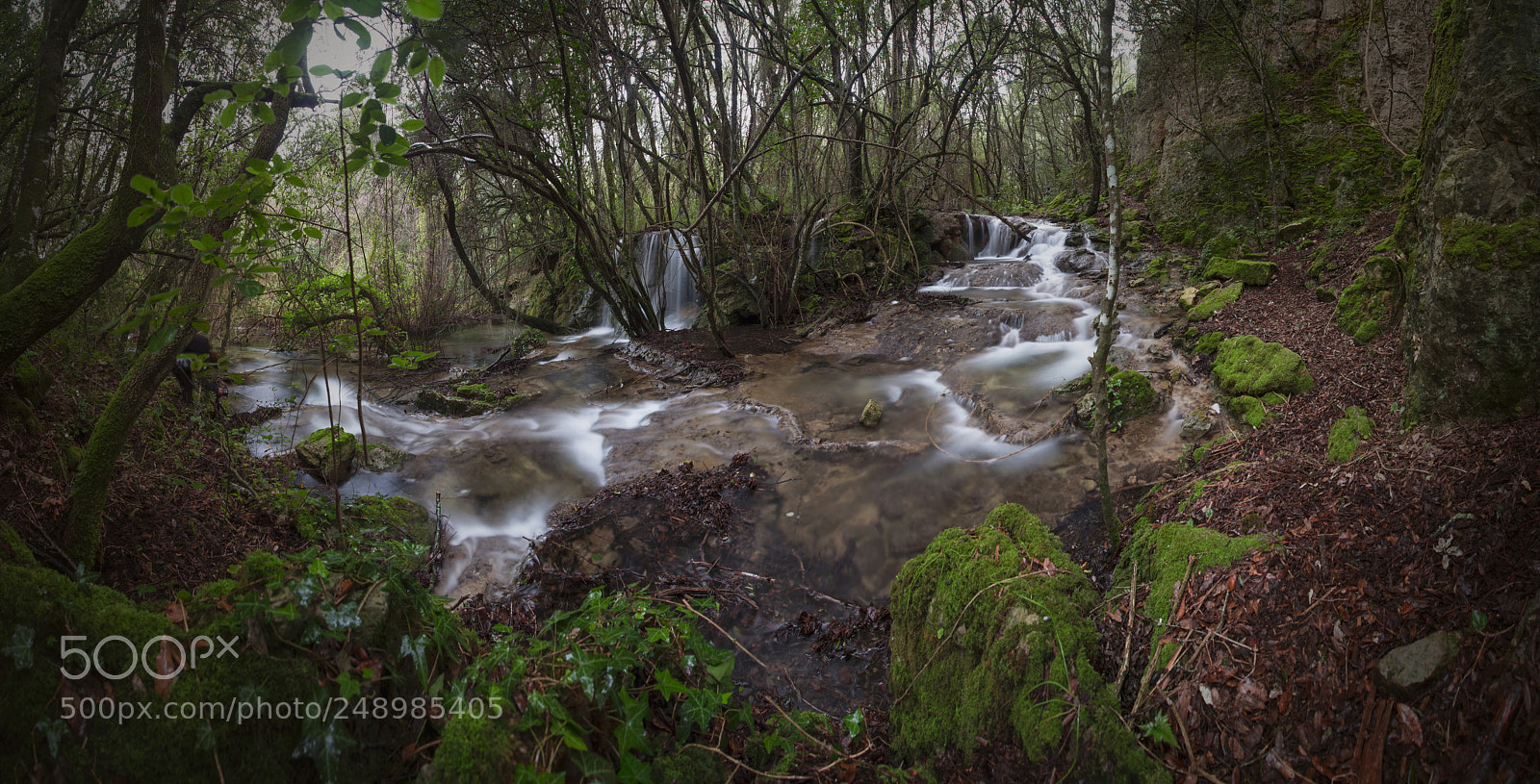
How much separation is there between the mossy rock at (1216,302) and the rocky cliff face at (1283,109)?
1895mm

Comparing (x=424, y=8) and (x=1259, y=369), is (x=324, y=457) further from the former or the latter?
(x=1259, y=369)

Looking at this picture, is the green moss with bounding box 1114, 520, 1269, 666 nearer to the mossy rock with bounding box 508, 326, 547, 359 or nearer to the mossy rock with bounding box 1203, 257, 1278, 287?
the mossy rock with bounding box 1203, 257, 1278, 287

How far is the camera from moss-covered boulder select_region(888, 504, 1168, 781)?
7.38 ft

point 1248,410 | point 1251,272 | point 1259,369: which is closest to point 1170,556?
point 1248,410

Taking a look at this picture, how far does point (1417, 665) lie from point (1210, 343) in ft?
17.8

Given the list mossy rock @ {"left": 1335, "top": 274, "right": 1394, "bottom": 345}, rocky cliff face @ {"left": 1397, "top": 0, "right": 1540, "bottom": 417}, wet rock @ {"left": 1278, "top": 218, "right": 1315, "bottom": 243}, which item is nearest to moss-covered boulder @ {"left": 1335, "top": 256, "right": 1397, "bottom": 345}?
mossy rock @ {"left": 1335, "top": 274, "right": 1394, "bottom": 345}

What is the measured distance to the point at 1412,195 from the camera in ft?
13.2

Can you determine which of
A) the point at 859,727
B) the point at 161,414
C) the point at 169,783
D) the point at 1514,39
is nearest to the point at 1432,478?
the point at 1514,39

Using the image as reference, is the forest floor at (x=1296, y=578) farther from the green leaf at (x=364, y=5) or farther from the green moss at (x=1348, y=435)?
the green leaf at (x=364, y=5)

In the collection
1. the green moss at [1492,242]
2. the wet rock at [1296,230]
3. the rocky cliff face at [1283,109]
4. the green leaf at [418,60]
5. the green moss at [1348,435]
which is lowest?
the green moss at [1348,435]

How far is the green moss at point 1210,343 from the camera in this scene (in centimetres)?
633

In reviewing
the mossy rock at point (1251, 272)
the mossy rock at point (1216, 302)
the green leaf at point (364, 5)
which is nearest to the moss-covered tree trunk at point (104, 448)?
the green leaf at point (364, 5)

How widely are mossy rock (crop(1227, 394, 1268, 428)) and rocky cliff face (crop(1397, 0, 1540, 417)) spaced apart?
4.61 feet

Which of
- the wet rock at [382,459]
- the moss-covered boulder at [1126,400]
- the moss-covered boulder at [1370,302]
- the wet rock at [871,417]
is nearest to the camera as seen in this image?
the moss-covered boulder at [1370,302]
